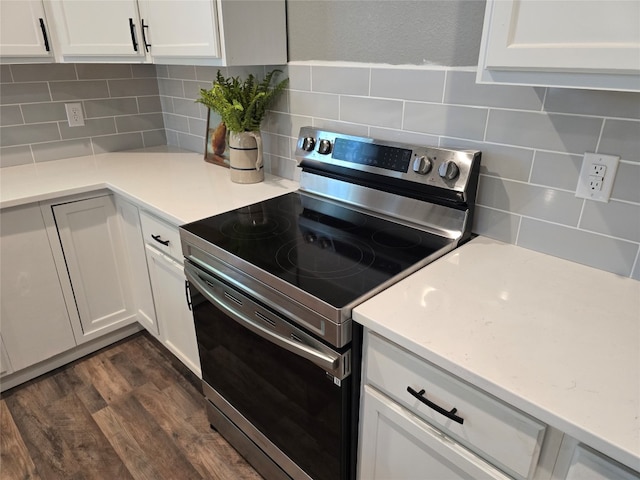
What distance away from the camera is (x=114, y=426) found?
1761 millimetres

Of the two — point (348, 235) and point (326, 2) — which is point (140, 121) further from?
point (348, 235)

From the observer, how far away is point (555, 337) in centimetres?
85

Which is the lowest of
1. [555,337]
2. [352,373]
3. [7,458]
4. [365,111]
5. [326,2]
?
[7,458]

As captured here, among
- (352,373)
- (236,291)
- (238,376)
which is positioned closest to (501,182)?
(352,373)

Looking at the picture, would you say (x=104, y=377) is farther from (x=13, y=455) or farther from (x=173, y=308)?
(x=173, y=308)

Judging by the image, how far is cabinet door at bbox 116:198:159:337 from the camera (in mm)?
1863

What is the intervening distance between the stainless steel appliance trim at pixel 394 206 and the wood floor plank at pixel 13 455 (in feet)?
4.75

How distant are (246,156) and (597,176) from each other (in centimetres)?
120

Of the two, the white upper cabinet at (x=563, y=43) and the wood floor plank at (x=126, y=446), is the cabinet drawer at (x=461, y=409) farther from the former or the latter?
the wood floor plank at (x=126, y=446)

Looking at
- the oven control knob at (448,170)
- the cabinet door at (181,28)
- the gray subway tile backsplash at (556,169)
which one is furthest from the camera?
the cabinet door at (181,28)

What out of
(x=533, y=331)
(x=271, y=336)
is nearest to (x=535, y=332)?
(x=533, y=331)

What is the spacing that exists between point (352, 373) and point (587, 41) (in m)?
0.81

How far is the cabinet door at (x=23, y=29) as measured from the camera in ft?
5.62

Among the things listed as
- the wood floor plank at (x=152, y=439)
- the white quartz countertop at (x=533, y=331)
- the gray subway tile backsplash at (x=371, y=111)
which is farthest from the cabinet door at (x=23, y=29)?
the wood floor plank at (x=152, y=439)
